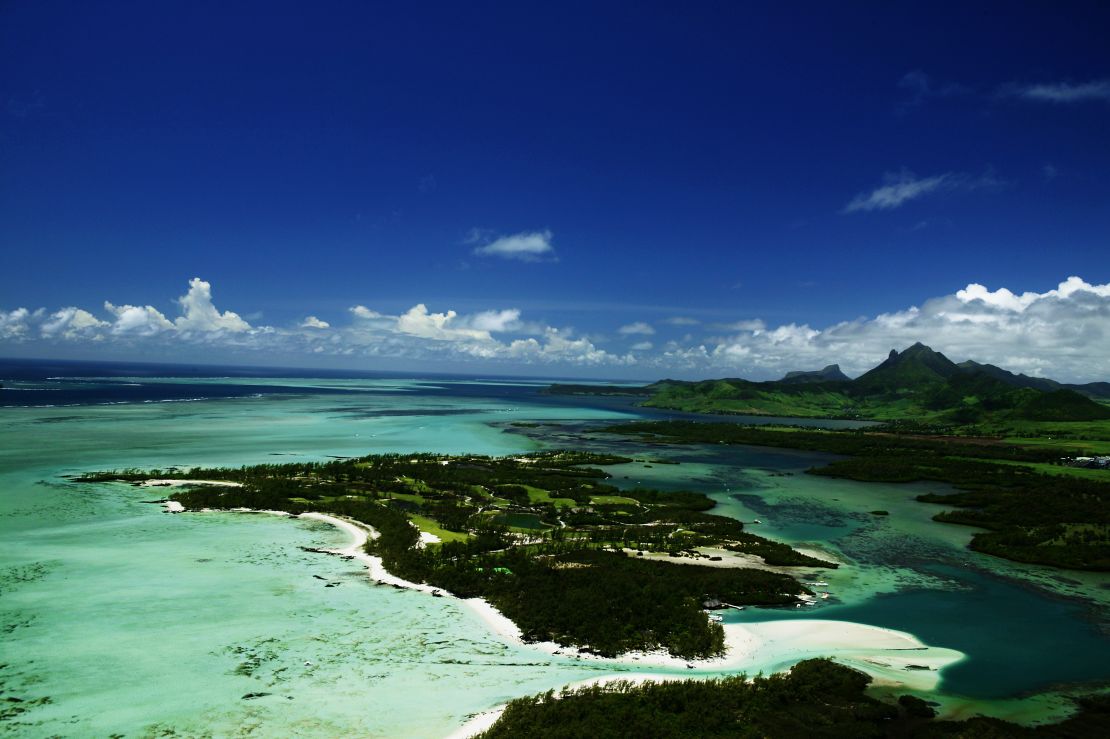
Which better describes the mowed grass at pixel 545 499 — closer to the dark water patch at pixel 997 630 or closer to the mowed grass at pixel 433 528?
the mowed grass at pixel 433 528

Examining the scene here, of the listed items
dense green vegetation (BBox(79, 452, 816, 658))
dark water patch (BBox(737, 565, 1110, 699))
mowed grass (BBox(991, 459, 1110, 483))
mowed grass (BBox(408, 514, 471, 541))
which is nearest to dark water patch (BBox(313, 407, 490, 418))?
dense green vegetation (BBox(79, 452, 816, 658))

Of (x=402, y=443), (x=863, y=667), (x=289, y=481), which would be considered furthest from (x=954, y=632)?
(x=402, y=443)

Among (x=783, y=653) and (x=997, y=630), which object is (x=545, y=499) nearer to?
(x=783, y=653)

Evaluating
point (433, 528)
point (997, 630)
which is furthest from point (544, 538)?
point (997, 630)

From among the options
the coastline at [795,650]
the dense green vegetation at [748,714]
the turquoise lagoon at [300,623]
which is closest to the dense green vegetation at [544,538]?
the coastline at [795,650]

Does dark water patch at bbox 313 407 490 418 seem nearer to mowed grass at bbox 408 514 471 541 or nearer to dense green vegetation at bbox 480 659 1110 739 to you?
mowed grass at bbox 408 514 471 541

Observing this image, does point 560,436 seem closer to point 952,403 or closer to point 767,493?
point 767,493
